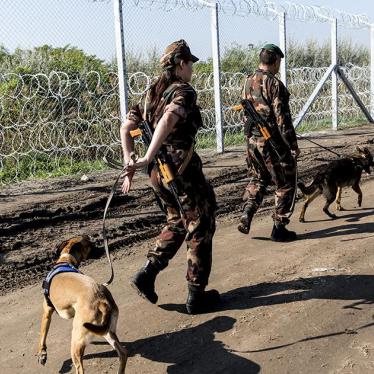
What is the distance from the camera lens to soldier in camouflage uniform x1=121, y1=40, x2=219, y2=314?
4.48 m

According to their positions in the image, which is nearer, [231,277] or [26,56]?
[231,277]

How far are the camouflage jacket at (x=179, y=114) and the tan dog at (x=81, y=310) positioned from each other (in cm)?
113

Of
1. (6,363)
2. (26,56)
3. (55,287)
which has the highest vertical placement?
(26,56)

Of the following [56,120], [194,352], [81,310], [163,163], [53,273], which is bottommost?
[194,352]

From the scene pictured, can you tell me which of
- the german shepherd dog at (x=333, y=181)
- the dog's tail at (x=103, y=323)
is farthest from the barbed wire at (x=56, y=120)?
the dog's tail at (x=103, y=323)

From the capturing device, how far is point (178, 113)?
441cm

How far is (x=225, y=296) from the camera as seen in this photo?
5309 millimetres

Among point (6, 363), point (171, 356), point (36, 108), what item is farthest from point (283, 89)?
point (36, 108)

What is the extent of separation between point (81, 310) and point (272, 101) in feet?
11.0

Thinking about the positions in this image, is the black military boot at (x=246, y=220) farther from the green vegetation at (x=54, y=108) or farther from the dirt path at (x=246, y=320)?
the green vegetation at (x=54, y=108)

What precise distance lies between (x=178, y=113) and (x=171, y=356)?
64.8 inches

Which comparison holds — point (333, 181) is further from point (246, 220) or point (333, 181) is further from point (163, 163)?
point (163, 163)

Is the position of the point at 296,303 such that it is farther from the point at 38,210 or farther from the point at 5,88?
the point at 5,88

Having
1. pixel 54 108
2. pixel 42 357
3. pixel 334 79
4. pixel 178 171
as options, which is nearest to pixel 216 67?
pixel 54 108
